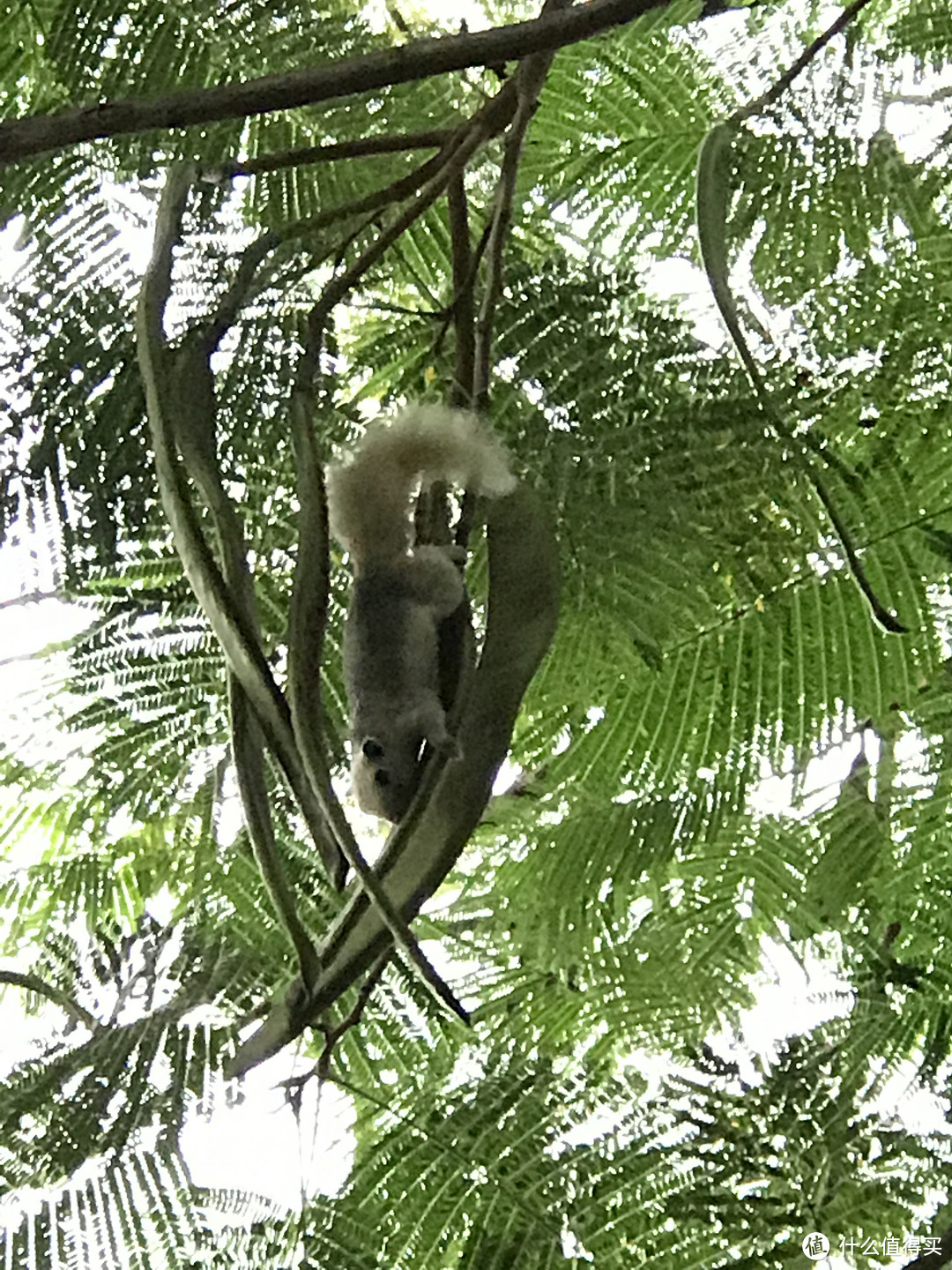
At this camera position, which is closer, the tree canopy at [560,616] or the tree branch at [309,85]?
the tree branch at [309,85]

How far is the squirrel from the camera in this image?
76cm

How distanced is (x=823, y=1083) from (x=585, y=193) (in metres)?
0.83

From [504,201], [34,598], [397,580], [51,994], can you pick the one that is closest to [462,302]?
[504,201]

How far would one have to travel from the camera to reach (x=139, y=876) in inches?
57.7

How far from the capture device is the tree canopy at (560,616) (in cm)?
94

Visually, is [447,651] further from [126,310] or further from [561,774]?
[561,774]

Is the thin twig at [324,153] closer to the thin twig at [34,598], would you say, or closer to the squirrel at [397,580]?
the squirrel at [397,580]

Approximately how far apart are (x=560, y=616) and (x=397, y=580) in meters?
0.18

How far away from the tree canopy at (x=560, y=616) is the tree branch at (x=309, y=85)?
23cm

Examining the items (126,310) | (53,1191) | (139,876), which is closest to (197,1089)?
(53,1191)

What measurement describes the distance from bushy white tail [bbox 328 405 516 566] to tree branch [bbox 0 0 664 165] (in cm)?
24

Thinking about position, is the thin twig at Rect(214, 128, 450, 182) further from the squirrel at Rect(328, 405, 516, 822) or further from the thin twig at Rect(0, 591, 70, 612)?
the thin twig at Rect(0, 591, 70, 612)

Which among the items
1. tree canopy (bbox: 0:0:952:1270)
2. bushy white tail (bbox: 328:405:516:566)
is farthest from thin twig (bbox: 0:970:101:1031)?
bushy white tail (bbox: 328:405:516:566)

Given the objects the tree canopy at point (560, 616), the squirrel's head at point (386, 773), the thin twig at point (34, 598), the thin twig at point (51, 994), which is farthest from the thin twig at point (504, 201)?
the thin twig at point (51, 994)
